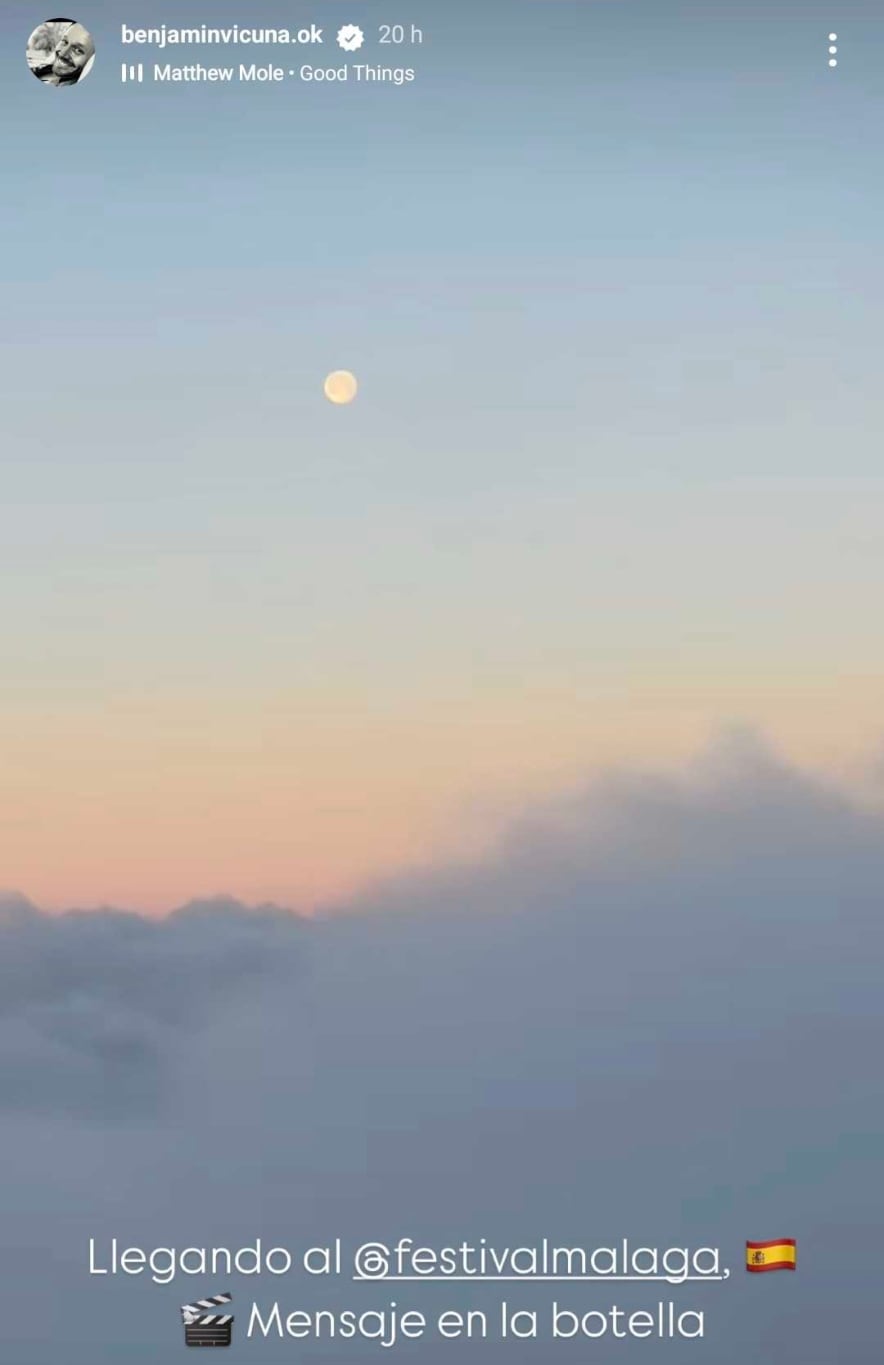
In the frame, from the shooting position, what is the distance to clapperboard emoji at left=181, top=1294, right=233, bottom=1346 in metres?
30.9

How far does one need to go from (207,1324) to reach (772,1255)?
8.53 meters

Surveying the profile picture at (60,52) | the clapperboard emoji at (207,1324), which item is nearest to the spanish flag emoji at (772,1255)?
the clapperboard emoji at (207,1324)

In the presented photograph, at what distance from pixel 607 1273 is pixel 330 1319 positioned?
4169 millimetres

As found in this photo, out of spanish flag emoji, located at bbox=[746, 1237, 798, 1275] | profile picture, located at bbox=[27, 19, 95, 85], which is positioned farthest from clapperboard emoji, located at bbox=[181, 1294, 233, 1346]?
profile picture, located at bbox=[27, 19, 95, 85]

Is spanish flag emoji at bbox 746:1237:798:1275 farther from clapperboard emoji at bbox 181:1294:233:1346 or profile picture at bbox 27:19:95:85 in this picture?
profile picture at bbox 27:19:95:85

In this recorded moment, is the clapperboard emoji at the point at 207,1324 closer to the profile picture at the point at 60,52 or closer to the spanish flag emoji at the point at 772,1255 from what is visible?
the spanish flag emoji at the point at 772,1255

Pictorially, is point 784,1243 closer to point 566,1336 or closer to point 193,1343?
point 566,1336

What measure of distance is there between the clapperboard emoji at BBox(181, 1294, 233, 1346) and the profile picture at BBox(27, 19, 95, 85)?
1888 centimetres

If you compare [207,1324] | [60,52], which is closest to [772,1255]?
[207,1324]

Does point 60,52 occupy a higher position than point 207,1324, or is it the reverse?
point 60,52

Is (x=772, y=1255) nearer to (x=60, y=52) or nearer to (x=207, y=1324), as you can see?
(x=207, y=1324)

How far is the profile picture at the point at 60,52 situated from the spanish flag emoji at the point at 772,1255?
20.7m

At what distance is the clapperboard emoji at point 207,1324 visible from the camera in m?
30.9

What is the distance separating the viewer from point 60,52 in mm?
32125
